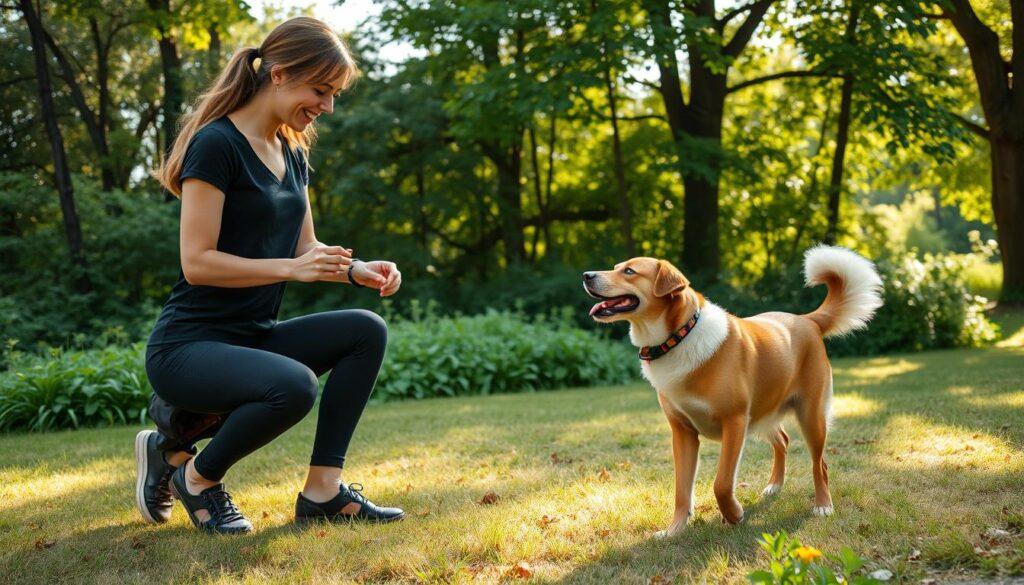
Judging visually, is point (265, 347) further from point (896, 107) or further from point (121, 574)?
point (896, 107)

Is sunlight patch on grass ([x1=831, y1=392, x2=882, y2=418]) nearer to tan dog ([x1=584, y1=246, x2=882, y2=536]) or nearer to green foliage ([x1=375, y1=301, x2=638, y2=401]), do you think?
tan dog ([x1=584, y1=246, x2=882, y2=536])

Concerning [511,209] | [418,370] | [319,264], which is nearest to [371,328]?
[319,264]

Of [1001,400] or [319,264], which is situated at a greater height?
[319,264]

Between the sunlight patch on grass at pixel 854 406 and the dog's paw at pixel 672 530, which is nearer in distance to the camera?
the dog's paw at pixel 672 530

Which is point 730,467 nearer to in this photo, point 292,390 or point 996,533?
point 996,533

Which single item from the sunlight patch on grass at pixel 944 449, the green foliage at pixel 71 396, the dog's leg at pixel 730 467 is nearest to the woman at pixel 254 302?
the dog's leg at pixel 730 467

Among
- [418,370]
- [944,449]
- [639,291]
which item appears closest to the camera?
[639,291]

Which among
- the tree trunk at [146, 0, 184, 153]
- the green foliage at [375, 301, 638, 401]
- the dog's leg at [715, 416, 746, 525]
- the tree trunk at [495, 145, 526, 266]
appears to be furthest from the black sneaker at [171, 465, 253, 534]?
the tree trunk at [146, 0, 184, 153]

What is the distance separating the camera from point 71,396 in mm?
7453

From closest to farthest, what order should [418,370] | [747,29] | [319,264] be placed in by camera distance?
1. [319,264]
2. [418,370]
3. [747,29]

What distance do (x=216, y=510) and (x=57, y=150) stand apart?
32.9 feet

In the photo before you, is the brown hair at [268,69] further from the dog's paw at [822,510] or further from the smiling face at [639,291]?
the dog's paw at [822,510]

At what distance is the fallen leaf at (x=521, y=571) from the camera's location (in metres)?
2.81

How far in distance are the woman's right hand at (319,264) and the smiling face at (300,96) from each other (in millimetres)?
600
